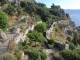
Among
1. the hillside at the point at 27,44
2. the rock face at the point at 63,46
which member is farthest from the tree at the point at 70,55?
the rock face at the point at 63,46

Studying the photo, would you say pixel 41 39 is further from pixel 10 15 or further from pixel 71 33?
pixel 71 33

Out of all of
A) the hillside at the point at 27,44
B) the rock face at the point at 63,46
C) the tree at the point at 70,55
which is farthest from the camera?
the rock face at the point at 63,46

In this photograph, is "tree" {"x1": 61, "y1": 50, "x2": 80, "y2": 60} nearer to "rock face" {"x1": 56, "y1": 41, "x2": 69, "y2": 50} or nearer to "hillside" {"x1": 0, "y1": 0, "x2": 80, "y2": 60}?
"hillside" {"x1": 0, "y1": 0, "x2": 80, "y2": 60}

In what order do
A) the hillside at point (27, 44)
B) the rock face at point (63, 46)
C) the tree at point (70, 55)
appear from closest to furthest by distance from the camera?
the hillside at point (27, 44)
the tree at point (70, 55)
the rock face at point (63, 46)

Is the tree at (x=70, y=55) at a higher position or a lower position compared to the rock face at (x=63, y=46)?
higher

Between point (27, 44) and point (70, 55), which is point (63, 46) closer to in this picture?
point (70, 55)

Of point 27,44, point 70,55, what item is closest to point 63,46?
point 70,55

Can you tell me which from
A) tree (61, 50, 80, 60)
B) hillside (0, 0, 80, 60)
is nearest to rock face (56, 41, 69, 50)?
hillside (0, 0, 80, 60)

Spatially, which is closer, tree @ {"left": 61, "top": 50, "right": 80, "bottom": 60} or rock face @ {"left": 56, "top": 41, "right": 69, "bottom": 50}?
tree @ {"left": 61, "top": 50, "right": 80, "bottom": 60}

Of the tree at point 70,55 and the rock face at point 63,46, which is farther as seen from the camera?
the rock face at point 63,46

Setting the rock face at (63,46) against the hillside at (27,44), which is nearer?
the hillside at (27,44)

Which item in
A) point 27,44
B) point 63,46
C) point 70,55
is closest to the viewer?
point 70,55

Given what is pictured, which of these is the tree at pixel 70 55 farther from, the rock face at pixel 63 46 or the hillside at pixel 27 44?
the rock face at pixel 63 46

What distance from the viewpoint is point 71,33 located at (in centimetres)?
5025
